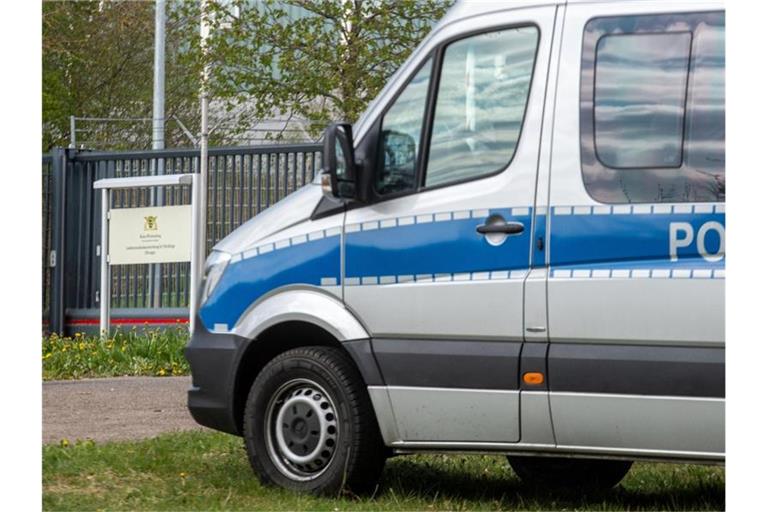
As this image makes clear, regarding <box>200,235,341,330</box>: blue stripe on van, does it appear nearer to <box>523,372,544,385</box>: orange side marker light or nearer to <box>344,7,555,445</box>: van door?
<box>344,7,555,445</box>: van door

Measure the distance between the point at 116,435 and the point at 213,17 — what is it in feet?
37.0

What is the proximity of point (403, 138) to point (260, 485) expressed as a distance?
1.82m

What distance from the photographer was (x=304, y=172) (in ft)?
48.1

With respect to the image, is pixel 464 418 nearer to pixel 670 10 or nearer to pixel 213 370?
pixel 213 370

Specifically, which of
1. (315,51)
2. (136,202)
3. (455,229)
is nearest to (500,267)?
(455,229)

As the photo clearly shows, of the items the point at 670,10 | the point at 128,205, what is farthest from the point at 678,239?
the point at 128,205

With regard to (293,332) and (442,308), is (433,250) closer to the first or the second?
(442,308)

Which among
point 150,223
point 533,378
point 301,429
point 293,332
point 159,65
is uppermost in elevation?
point 159,65

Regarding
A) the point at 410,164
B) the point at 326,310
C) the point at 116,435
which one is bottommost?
the point at 116,435

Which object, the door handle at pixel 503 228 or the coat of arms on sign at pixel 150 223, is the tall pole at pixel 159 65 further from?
the door handle at pixel 503 228

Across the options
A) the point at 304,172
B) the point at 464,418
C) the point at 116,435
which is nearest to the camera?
the point at 464,418

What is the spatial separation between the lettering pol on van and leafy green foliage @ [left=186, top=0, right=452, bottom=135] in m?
11.7

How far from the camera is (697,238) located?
20.7ft
